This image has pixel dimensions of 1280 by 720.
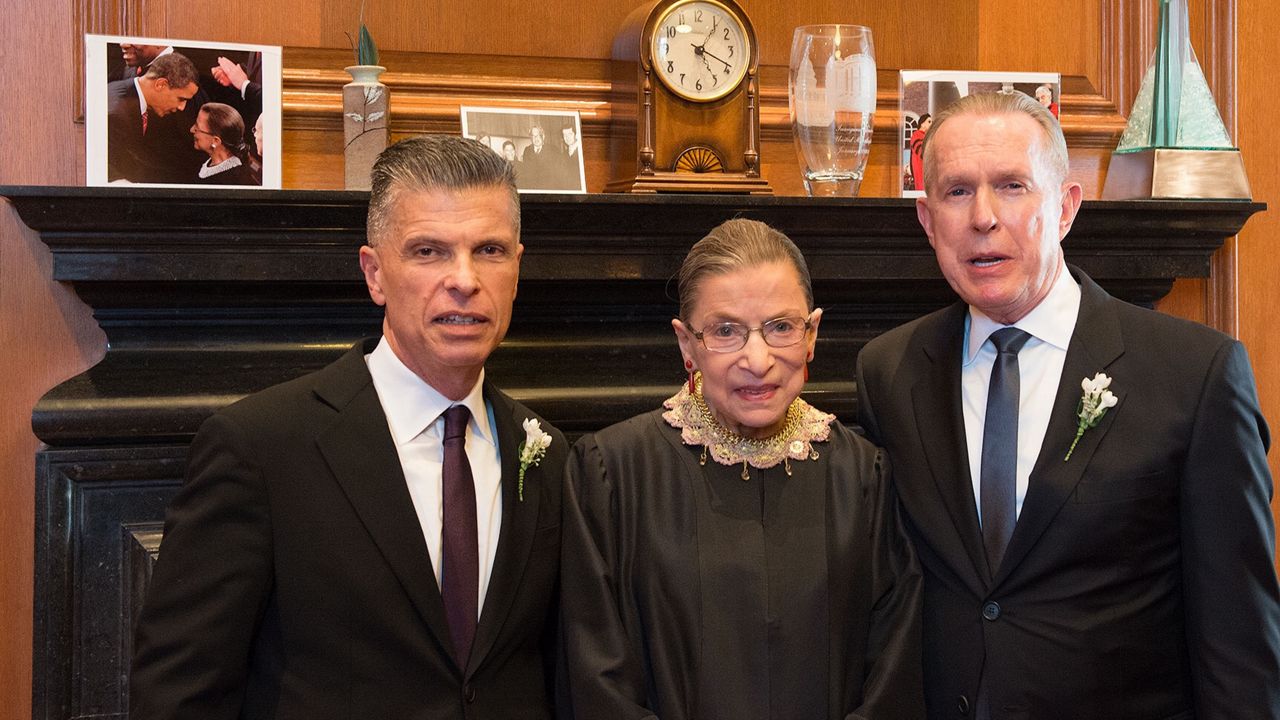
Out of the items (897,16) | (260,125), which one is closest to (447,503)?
(260,125)

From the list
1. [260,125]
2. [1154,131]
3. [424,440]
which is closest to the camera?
[424,440]

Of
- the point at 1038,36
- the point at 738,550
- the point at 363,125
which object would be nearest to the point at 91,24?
the point at 363,125

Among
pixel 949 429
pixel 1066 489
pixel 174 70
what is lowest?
pixel 1066 489

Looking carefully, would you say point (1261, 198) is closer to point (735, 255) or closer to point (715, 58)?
point (715, 58)

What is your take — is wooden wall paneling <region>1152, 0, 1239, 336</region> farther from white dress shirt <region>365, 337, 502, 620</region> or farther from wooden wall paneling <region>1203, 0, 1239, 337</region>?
white dress shirt <region>365, 337, 502, 620</region>

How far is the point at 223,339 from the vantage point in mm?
3016

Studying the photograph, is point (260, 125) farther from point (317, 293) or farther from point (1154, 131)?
point (1154, 131)

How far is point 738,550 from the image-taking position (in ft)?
7.68

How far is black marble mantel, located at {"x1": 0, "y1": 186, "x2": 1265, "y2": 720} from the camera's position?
2779mm

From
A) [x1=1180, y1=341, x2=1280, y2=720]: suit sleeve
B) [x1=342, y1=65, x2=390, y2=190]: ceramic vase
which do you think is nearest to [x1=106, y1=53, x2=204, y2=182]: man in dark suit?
[x1=342, y1=65, x2=390, y2=190]: ceramic vase

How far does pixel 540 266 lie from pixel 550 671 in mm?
973

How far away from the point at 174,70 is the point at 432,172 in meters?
0.99

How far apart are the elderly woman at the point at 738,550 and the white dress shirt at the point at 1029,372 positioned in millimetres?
226

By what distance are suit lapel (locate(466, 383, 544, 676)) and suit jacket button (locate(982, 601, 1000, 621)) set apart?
85cm
